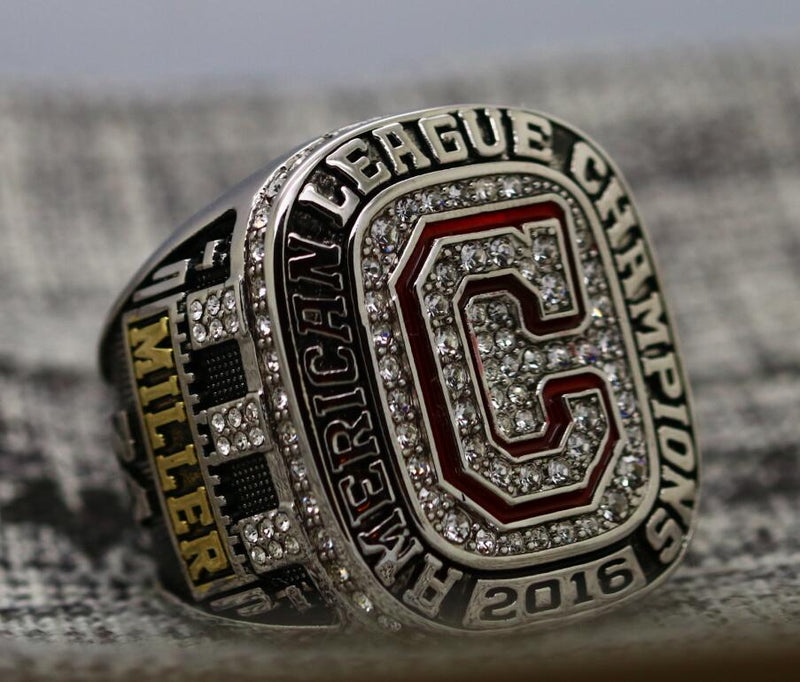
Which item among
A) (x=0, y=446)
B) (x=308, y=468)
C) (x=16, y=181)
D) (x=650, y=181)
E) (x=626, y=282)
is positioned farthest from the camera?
(x=650, y=181)

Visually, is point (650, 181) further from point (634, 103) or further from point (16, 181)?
point (16, 181)

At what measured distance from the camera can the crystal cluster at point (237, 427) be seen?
870mm

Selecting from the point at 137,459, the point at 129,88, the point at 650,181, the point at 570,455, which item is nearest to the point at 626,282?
the point at 570,455

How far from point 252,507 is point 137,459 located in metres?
0.18

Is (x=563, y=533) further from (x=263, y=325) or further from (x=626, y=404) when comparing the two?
(x=263, y=325)

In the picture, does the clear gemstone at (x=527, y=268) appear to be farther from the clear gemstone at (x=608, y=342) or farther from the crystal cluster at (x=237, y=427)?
the crystal cluster at (x=237, y=427)

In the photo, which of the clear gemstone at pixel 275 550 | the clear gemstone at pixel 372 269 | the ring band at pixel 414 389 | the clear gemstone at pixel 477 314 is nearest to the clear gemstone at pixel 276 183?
the ring band at pixel 414 389

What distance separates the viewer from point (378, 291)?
0.90 m

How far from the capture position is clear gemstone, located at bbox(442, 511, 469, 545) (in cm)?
89

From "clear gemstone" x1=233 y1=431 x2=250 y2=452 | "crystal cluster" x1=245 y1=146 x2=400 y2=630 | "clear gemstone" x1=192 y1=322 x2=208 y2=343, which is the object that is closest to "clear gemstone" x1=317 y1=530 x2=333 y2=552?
"crystal cluster" x1=245 y1=146 x2=400 y2=630

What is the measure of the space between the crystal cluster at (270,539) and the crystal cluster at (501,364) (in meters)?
0.11

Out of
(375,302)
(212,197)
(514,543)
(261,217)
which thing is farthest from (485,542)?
(212,197)

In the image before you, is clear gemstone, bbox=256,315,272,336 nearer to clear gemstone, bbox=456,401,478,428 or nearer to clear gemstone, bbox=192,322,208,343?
clear gemstone, bbox=192,322,208,343

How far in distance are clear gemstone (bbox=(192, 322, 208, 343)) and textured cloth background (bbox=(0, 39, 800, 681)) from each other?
10.7 inches
